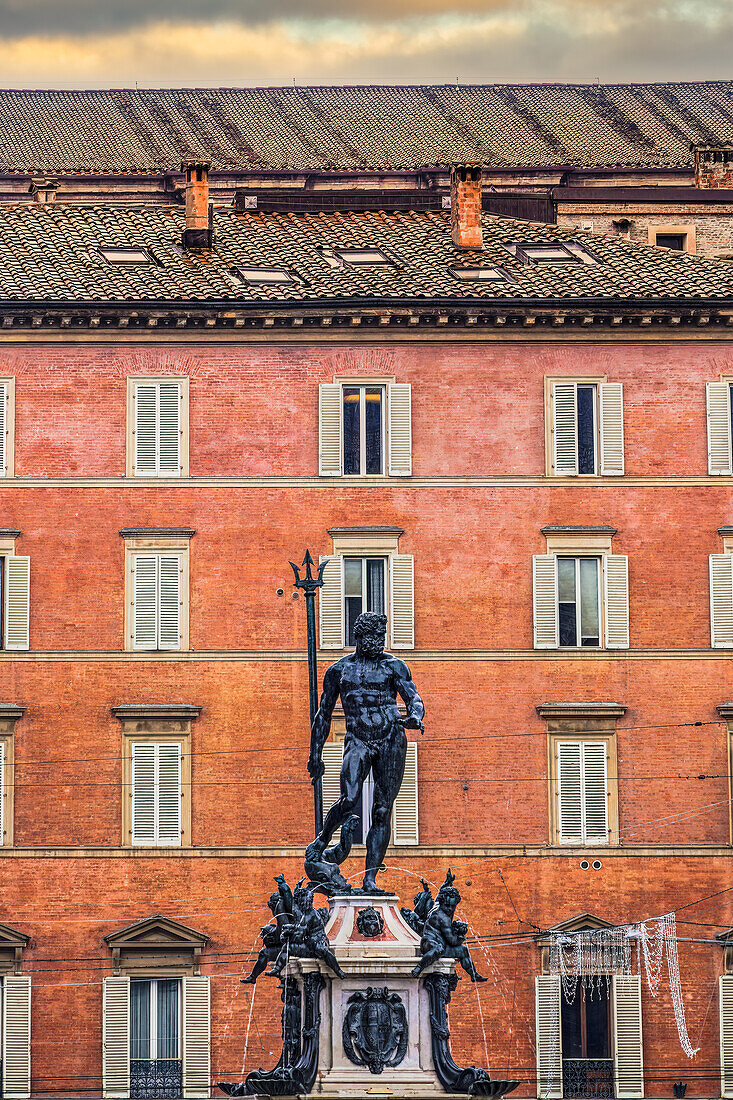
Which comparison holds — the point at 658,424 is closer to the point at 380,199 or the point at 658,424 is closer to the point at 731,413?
the point at 731,413

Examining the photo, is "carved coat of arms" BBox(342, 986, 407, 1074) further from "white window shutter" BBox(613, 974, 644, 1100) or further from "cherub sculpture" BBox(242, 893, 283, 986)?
"white window shutter" BBox(613, 974, 644, 1100)

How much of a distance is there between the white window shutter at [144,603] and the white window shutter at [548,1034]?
11389 millimetres

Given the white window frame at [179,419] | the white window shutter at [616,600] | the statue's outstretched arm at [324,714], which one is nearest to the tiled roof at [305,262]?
the white window frame at [179,419]

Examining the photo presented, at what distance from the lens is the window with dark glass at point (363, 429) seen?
60.2 meters

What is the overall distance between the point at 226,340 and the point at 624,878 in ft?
49.6

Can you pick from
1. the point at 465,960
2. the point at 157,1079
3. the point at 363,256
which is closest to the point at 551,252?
the point at 363,256

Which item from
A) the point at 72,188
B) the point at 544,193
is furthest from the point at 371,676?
the point at 72,188

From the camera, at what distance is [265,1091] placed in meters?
30.9

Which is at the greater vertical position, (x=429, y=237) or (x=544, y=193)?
(x=544, y=193)

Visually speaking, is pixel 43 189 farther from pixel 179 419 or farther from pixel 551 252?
pixel 179 419

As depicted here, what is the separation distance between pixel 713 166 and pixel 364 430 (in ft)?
87.3

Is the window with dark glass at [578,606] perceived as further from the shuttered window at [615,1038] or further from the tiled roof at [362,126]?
the tiled roof at [362,126]

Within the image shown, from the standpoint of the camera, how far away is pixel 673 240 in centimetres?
8250

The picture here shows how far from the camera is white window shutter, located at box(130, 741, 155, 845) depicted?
57.9m
